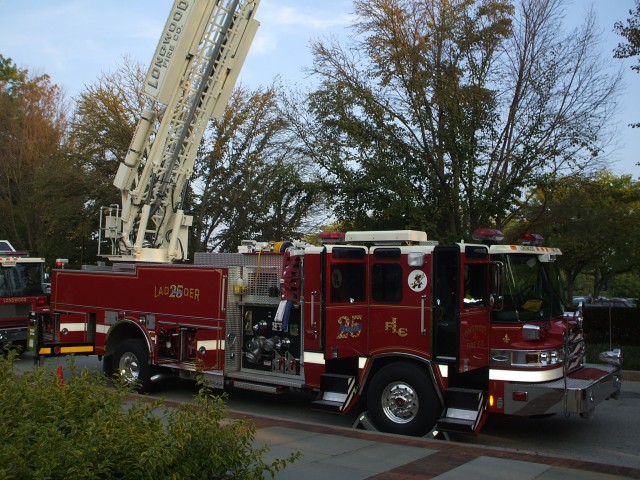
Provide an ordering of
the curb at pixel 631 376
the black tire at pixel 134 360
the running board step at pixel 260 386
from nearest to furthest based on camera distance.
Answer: the running board step at pixel 260 386
the black tire at pixel 134 360
the curb at pixel 631 376

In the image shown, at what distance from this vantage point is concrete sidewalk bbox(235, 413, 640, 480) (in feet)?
20.6

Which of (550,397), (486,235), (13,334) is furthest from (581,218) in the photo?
(13,334)

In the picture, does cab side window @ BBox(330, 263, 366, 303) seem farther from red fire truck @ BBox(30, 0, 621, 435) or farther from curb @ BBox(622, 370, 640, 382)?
curb @ BBox(622, 370, 640, 382)

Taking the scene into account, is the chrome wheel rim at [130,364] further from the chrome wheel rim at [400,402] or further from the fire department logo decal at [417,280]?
the fire department logo decal at [417,280]

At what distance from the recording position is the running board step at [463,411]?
7.85m

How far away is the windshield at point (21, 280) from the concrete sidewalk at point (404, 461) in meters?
9.97

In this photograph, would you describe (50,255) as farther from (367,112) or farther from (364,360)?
(364,360)

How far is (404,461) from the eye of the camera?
22.0 feet

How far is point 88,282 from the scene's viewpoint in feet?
39.7

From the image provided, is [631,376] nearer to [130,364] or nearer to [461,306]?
[461,306]

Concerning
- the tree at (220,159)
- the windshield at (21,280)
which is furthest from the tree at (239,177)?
the windshield at (21,280)

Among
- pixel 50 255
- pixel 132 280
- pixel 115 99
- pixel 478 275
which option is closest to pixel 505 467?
pixel 478 275

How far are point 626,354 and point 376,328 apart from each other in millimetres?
9098

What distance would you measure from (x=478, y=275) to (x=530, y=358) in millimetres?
1170
